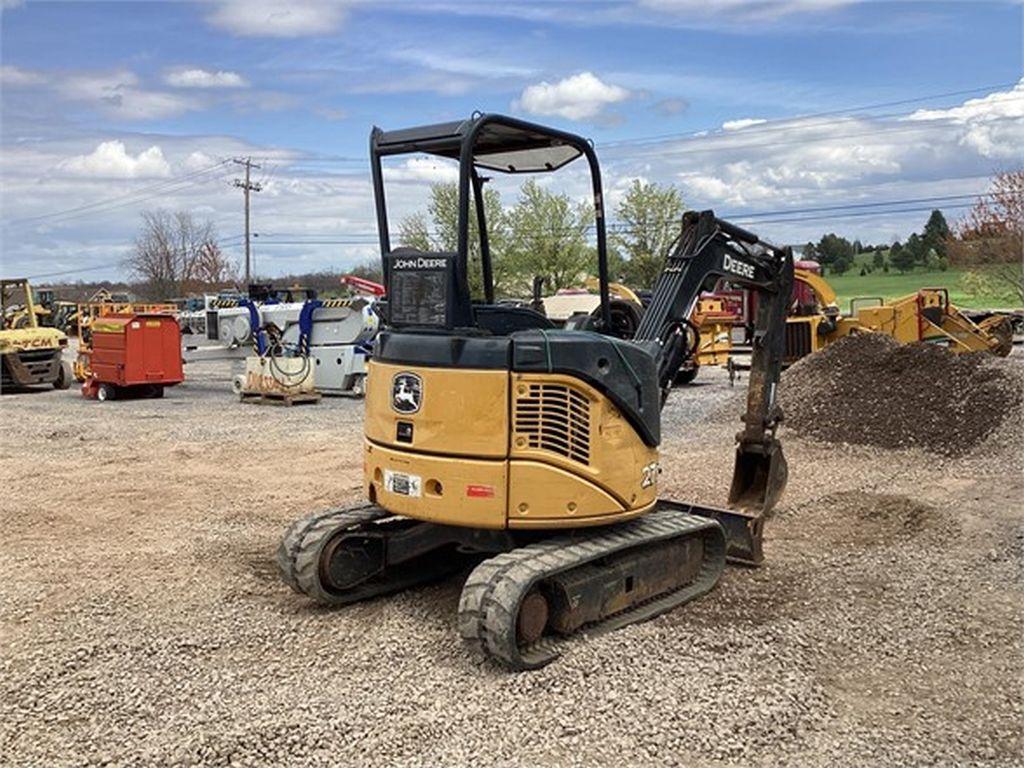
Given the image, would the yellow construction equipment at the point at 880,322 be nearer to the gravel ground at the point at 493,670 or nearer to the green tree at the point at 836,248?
the gravel ground at the point at 493,670

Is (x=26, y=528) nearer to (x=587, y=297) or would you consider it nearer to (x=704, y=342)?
(x=587, y=297)

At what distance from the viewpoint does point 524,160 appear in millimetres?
6281

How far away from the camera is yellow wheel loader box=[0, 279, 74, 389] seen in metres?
20.8

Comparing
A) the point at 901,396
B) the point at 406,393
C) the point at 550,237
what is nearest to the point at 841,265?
the point at 550,237

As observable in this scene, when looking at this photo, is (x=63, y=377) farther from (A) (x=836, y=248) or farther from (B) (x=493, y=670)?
(A) (x=836, y=248)

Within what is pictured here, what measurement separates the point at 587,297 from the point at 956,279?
2532 cm

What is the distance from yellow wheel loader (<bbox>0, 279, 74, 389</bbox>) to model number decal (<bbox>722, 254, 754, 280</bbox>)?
17870 millimetres

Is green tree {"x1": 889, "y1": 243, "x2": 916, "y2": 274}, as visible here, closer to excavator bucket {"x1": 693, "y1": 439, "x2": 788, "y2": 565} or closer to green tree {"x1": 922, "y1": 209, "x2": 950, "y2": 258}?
green tree {"x1": 922, "y1": 209, "x2": 950, "y2": 258}

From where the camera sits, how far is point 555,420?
5.31 m

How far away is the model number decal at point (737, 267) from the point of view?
711 cm

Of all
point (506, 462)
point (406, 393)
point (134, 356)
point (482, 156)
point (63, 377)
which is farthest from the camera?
point (63, 377)

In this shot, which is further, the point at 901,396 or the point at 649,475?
the point at 901,396

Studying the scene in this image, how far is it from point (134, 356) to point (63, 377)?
402cm

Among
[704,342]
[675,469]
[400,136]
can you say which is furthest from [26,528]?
[704,342]
